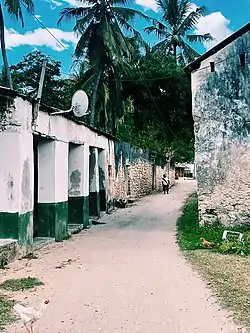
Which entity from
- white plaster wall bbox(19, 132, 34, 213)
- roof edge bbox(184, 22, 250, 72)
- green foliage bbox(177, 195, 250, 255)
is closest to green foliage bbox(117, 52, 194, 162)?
roof edge bbox(184, 22, 250, 72)

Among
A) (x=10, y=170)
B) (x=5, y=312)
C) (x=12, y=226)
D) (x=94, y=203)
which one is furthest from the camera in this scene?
(x=94, y=203)

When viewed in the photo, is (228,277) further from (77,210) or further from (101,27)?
(101,27)

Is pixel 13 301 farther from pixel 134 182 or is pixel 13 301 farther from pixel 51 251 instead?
pixel 134 182

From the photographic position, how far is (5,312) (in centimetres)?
555

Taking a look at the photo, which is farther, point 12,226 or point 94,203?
point 94,203

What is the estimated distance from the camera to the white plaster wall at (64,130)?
35.6 feet

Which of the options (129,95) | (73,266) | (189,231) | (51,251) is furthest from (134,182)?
(73,266)

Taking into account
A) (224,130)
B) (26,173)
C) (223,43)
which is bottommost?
(26,173)

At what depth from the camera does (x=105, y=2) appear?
23.7m

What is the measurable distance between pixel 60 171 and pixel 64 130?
1.20 m

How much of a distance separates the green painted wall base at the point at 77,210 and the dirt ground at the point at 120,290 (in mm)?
2834

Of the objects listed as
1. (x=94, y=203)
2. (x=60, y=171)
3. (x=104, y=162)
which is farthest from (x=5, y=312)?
(x=104, y=162)

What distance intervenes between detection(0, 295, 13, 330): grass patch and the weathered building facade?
7.59m

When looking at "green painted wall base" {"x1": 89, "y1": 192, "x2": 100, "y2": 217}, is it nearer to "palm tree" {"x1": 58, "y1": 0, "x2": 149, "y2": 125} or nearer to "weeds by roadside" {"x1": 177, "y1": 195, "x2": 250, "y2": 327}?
"weeds by roadside" {"x1": 177, "y1": 195, "x2": 250, "y2": 327}
